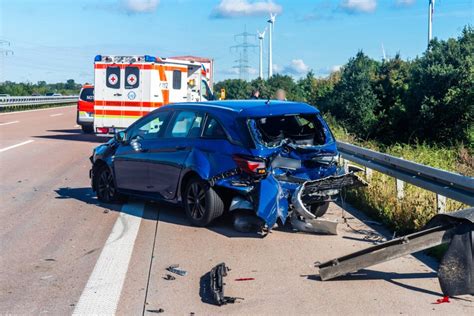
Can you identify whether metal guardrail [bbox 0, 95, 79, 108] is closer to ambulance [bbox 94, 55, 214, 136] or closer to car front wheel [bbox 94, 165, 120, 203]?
ambulance [bbox 94, 55, 214, 136]

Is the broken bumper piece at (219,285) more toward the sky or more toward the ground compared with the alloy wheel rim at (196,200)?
more toward the ground

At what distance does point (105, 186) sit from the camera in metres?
11.1

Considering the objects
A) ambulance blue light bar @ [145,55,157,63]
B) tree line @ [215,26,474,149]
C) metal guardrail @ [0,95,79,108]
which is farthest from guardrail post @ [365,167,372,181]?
metal guardrail @ [0,95,79,108]

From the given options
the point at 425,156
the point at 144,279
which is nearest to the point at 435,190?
the point at 144,279

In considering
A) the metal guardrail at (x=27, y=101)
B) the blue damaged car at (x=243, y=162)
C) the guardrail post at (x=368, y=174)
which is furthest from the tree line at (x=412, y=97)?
the metal guardrail at (x=27, y=101)

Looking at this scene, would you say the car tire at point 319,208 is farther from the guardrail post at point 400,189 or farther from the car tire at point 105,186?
the car tire at point 105,186

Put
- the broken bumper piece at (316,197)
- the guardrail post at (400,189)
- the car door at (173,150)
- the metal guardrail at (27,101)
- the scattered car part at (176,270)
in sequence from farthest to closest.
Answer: the metal guardrail at (27,101)
the guardrail post at (400,189)
the car door at (173,150)
the broken bumper piece at (316,197)
the scattered car part at (176,270)

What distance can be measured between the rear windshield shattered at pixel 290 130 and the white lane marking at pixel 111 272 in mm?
2091

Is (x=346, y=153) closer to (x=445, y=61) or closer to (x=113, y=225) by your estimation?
(x=113, y=225)

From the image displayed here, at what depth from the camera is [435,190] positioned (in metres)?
8.58

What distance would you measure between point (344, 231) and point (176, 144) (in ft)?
8.60

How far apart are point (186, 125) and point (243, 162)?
5.01 feet

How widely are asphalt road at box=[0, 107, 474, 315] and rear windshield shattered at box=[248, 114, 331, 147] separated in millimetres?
1224

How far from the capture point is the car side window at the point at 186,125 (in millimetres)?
9469
